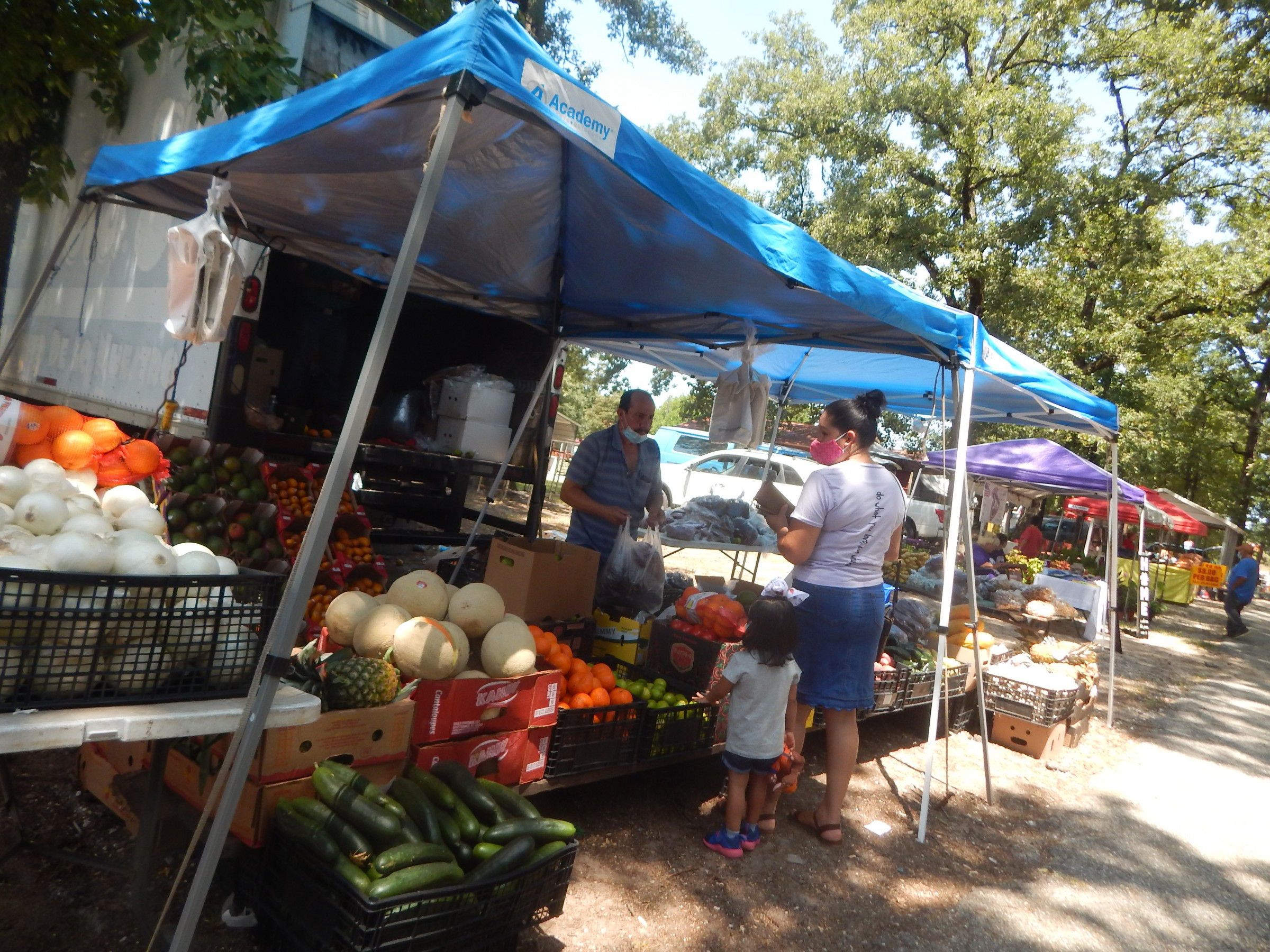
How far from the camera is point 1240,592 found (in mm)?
16531

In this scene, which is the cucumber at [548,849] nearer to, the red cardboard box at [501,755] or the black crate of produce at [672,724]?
the red cardboard box at [501,755]

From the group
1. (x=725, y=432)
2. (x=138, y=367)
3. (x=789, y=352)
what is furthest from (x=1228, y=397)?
(x=138, y=367)

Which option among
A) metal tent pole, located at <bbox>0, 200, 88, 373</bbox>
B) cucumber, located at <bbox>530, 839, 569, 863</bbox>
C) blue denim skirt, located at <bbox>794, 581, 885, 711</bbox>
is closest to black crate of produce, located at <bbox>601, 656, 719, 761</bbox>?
blue denim skirt, located at <bbox>794, 581, 885, 711</bbox>

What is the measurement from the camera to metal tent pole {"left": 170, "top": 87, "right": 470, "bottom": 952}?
2.03m

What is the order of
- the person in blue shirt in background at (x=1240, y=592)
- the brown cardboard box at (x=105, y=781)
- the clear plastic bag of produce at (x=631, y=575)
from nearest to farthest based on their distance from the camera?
the brown cardboard box at (x=105, y=781) < the clear plastic bag of produce at (x=631, y=575) < the person in blue shirt in background at (x=1240, y=592)

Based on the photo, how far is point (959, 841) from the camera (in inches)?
175

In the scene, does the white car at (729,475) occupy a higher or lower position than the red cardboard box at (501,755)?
higher

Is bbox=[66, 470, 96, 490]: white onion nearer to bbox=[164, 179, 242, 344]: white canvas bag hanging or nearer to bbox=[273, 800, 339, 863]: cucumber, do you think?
bbox=[164, 179, 242, 344]: white canvas bag hanging

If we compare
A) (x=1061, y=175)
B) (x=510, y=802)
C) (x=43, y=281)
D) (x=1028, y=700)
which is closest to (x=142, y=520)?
(x=510, y=802)

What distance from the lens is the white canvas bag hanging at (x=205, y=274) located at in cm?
327

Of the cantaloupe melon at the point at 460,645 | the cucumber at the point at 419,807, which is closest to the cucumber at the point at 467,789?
the cucumber at the point at 419,807

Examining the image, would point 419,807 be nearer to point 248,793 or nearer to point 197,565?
point 248,793

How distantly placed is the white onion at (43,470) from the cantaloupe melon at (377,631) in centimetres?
109

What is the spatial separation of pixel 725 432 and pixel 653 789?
223cm
